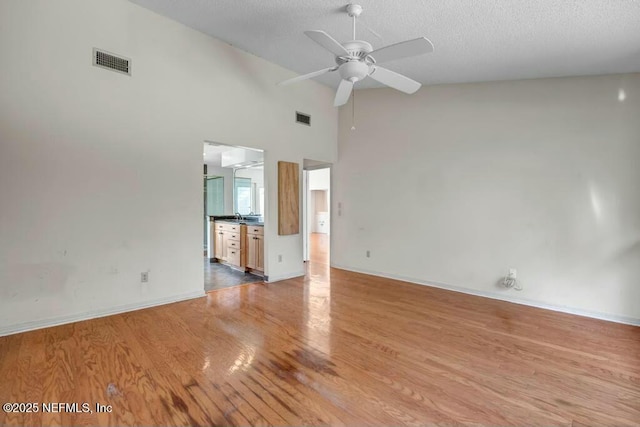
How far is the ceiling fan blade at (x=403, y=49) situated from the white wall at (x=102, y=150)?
2.37 m

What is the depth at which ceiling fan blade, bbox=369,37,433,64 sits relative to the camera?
208 centimetres

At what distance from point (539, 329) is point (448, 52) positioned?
3031mm

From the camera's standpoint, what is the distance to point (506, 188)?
3.82 metres

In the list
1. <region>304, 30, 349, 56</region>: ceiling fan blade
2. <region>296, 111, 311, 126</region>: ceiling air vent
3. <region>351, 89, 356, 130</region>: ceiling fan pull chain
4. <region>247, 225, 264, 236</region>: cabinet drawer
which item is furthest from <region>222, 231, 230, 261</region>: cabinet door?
<region>304, 30, 349, 56</region>: ceiling fan blade

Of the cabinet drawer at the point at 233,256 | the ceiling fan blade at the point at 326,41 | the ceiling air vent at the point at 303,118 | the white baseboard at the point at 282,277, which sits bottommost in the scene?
the white baseboard at the point at 282,277

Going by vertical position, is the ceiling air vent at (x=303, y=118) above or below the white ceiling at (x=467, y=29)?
below

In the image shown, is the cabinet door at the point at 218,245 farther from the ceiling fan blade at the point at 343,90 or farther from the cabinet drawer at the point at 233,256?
the ceiling fan blade at the point at 343,90

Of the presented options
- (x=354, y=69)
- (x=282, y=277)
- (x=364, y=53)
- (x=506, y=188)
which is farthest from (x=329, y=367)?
(x=506, y=188)

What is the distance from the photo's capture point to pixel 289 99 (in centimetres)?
464

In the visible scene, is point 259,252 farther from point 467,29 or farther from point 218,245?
point 467,29

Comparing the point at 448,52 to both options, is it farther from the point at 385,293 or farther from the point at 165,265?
the point at 165,265

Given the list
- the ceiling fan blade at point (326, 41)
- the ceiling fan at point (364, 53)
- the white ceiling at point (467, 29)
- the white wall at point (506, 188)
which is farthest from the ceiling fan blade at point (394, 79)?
the white wall at point (506, 188)

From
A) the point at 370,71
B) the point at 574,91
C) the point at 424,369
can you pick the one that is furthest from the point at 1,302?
the point at 574,91

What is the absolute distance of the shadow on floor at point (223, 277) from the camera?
432cm
